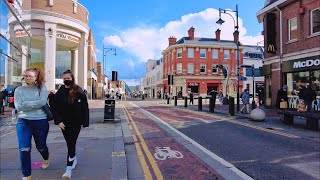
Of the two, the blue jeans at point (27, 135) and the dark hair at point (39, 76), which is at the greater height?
the dark hair at point (39, 76)

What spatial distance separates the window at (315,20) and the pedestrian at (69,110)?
58.8ft

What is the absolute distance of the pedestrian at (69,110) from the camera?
5.26 m

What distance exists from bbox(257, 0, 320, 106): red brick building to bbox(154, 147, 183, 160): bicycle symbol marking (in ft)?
46.0

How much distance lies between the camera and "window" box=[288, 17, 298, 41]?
2094 centimetres

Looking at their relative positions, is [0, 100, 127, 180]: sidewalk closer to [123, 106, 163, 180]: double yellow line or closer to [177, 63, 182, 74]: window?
[123, 106, 163, 180]: double yellow line

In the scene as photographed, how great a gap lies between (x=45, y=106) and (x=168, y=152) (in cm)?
373

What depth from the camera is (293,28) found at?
21.2 metres

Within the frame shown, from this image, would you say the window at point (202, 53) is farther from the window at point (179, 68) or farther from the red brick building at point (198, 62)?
the window at point (179, 68)

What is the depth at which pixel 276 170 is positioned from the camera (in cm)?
612

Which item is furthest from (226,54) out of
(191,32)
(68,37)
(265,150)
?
(265,150)

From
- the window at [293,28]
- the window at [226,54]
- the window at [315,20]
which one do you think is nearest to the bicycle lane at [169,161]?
the window at [315,20]

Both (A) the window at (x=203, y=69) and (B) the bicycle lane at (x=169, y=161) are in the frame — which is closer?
(B) the bicycle lane at (x=169, y=161)

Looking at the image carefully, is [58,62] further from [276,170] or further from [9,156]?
[276,170]

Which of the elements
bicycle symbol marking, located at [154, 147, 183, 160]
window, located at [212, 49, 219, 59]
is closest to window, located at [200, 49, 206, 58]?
window, located at [212, 49, 219, 59]
